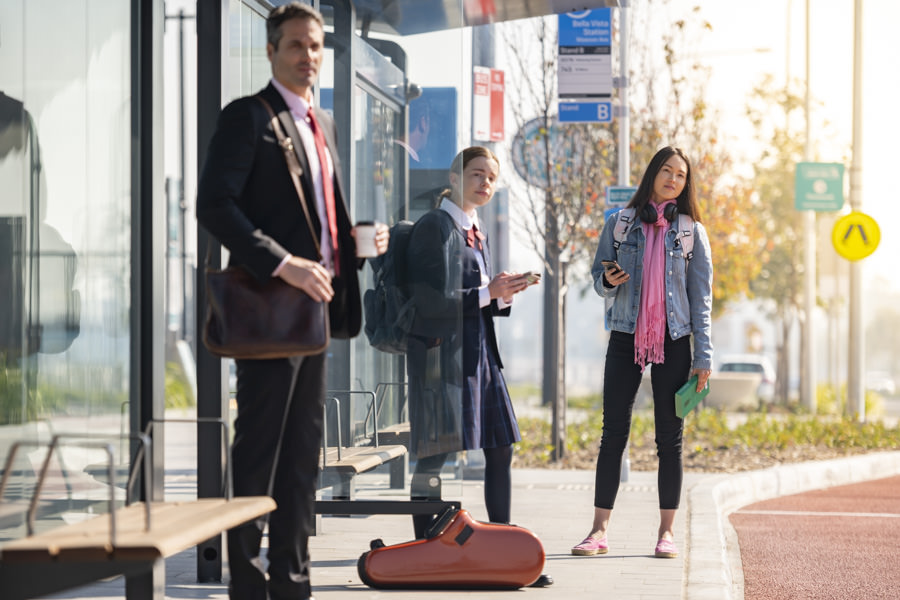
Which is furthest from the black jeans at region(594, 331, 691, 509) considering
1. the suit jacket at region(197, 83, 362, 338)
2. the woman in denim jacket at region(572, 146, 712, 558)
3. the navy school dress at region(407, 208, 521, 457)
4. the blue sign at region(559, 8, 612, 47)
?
the blue sign at region(559, 8, 612, 47)

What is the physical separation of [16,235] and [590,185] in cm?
938

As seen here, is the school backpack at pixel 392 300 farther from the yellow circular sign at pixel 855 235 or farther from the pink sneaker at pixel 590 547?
the yellow circular sign at pixel 855 235

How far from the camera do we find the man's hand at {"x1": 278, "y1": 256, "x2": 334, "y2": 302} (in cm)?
386

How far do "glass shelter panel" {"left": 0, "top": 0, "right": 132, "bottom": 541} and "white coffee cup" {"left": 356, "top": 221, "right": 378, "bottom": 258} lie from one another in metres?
1.58

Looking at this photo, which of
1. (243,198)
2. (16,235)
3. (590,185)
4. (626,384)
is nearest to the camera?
(243,198)

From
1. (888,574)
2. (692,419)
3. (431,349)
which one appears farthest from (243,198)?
(692,419)

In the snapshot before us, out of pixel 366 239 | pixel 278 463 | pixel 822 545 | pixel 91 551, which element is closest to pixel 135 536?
pixel 91 551

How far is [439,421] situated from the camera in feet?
19.1

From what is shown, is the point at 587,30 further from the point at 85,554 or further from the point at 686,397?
the point at 85,554

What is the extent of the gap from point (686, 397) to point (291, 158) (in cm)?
289

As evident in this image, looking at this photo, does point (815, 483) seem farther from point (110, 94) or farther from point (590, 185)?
point (110, 94)

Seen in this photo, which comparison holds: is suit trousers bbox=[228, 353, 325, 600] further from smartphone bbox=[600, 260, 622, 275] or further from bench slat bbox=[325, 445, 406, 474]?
smartphone bbox=[600, 260, 622, 275]

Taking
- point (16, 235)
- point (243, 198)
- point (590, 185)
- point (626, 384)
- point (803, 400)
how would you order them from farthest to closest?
1. point (803, 400)
2. point (590, 185)
3. point (626, 384)
4. point (16, 235)
5. point (243, 198)

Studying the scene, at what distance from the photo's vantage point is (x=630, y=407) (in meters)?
6.48
